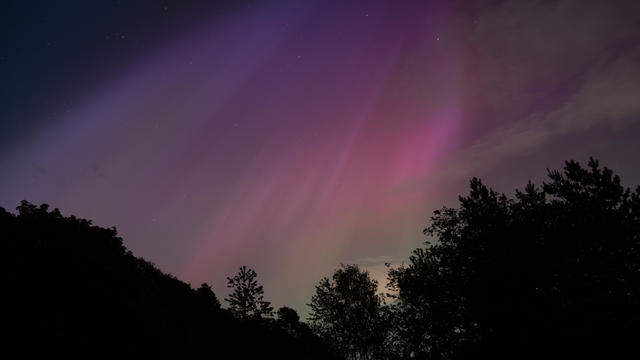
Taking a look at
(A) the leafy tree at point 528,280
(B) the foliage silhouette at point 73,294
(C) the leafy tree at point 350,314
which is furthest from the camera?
(C) the leafy tree at point 350,314

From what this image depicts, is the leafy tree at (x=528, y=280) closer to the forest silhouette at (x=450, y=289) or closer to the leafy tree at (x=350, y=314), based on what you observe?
the forest silhouette at (x=450, y=289)

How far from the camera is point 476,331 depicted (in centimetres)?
2438

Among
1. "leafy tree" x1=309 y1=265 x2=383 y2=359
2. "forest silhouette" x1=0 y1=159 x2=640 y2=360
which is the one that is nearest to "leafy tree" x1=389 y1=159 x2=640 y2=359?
"forest silhouette" x1=0 y1=159 x2=640 y2=360

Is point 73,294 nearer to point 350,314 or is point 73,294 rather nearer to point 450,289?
point 450,289

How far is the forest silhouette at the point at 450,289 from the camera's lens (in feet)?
45.3

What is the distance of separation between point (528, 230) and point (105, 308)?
26637 mm

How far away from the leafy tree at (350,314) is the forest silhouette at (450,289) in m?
11.4

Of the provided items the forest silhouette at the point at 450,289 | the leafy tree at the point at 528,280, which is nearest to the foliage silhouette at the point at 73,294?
the forest silhouette at the point at 450,289

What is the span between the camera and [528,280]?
22.1 meters

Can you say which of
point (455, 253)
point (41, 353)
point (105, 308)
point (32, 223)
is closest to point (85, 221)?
point (32, 223)

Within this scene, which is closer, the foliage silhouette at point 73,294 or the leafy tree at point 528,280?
the foliage silhouette at point 73,294

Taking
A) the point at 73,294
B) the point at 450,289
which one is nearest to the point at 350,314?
the point at 450,289

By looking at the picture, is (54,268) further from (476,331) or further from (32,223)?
(476,331)

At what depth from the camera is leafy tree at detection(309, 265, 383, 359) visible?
48.4m
